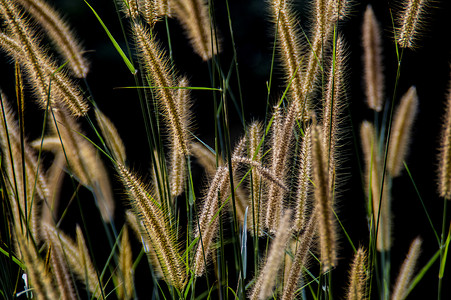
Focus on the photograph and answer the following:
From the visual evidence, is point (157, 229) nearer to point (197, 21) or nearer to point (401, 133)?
point (197, 21)

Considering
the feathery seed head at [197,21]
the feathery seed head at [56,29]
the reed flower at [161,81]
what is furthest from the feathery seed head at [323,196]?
the feathery seed head at [56,29]

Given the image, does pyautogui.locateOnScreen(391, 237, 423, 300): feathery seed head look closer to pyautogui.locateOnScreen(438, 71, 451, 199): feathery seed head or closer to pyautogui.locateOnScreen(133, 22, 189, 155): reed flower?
pyautogui.locateOnScreen(438, 71, 451, 199): feathery seed head

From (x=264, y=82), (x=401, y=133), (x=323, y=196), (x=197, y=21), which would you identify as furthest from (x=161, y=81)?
(x=264, y=82)

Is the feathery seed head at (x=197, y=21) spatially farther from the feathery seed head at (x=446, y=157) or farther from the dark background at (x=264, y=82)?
the dark background at (x=264, y=82)

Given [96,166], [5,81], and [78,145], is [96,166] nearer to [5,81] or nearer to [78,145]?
[78,145]

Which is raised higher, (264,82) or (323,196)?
(323,196)

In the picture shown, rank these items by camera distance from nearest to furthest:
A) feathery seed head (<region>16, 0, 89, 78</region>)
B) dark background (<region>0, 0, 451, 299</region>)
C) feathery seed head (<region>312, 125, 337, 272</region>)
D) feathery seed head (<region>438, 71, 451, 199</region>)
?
feathery seed head (<region>312, 125, 337, 272</region>)
feathery seed head (<region>438, 71, 451, 199</region>)
feathery seed head (<region>16, 0, 89, 78</region>)
dark background (<region>0, 0, 451, 299</region>)

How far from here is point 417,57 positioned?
2.97m

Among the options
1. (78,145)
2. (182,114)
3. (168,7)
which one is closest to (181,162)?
(182,114)

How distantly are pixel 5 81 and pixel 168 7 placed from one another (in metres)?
1.98

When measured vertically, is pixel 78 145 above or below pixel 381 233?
above

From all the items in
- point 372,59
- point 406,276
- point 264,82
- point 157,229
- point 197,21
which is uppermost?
point 197,21

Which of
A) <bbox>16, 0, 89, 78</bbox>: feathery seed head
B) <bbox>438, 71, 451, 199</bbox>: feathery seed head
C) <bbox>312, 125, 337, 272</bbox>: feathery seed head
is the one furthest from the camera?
<bbox>16, 0, 89, 78</bbox>: feathery seed head

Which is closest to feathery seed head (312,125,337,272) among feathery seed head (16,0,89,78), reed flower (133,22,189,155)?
reed flower (133,22,189,155)
